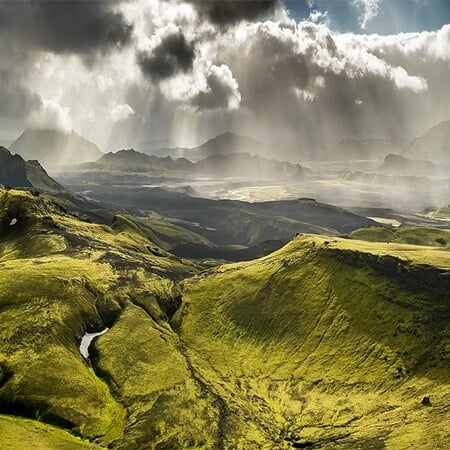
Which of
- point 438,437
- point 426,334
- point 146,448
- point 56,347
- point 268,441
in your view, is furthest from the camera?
point 426,334

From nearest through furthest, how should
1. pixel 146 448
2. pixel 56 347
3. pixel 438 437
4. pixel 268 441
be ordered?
pixel 438 437 < pixel 146 448 < pixel 268 441 < pixel 56 347

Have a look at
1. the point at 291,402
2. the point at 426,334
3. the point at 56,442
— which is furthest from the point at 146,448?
the point at 426,334

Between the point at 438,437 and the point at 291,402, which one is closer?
the point at 438,437

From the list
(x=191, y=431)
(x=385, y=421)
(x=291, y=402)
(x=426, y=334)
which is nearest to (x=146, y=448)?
(x=191, y=431)

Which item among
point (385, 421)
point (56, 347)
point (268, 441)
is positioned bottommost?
point (268, 441)

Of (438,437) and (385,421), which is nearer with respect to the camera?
(438,437)

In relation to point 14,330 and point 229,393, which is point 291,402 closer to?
point 229,393

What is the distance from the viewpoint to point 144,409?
172 metres

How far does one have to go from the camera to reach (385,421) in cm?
15862

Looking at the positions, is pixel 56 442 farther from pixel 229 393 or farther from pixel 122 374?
pixel 229 393

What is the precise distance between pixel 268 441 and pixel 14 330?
363 ft

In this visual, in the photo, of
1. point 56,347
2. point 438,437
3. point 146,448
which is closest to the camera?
point 438,437

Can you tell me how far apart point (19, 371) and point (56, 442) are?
44730 mm

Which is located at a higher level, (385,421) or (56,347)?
(56,347)
